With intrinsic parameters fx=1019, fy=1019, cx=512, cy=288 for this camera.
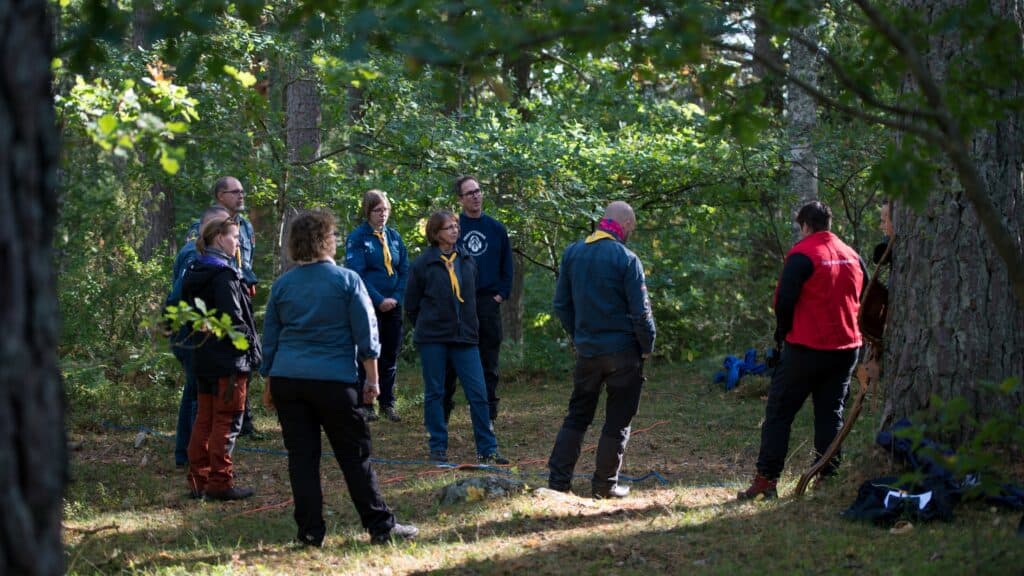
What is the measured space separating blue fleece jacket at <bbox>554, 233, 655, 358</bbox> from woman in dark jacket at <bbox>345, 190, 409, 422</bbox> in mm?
2866

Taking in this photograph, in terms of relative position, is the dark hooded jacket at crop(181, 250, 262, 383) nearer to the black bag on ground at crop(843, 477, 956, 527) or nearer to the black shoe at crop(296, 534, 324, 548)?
the black shoe at crop(296, 534, 324, 548)

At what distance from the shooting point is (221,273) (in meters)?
6.82

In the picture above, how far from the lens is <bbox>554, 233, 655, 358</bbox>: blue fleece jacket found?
659 cm

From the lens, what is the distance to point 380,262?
9438mm

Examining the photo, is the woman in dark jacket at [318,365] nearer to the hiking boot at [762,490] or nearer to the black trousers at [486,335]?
the hiking boot at [762,490]

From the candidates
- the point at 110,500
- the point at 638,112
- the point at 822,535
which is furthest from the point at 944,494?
the point at 638,112

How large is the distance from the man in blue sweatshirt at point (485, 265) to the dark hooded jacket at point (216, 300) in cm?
265

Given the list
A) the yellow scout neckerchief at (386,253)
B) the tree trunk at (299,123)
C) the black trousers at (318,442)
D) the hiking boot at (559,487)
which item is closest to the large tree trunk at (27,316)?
the black trousers at (318,442)

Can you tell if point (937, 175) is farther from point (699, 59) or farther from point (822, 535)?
point (699, 59)

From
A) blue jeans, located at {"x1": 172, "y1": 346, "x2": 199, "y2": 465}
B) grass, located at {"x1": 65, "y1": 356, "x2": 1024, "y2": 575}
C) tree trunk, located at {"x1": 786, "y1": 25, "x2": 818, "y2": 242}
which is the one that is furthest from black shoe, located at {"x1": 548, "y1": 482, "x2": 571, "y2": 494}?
tree trunk, located at {"x1": 786, "y1": 25, "x2": 818, "y2": 242}

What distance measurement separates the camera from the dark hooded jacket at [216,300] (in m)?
6.80

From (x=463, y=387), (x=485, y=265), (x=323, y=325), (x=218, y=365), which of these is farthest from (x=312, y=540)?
(x=485, y=265)

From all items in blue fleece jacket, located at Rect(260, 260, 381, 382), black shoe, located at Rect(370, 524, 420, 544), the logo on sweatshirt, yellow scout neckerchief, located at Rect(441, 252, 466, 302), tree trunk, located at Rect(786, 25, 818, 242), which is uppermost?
tree trunk, located at Rect(786, 25, 818, 242)

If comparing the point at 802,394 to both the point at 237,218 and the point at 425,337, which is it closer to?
the point at 425,337
